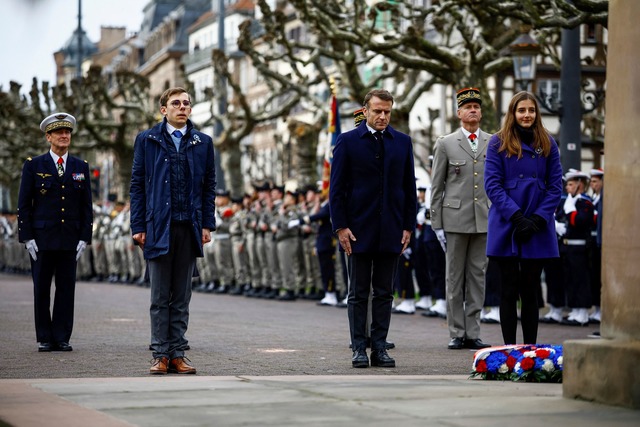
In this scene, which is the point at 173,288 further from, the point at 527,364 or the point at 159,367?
the point at 527,364

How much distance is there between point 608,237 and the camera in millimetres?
8242

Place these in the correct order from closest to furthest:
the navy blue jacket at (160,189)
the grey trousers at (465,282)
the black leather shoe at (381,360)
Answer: the navy blue jacket at (160,189) < the black leather shoe at (381,360) < the grey trousers at (465,282)

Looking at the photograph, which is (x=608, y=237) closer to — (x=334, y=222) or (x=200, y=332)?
(x=334, y=222)

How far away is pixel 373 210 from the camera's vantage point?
37.2ft

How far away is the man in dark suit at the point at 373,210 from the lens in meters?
11.3

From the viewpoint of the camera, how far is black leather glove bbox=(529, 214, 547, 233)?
11102mm

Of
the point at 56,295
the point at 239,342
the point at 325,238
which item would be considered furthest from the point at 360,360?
the point at 325,238

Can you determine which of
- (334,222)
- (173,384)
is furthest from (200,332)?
(173,384)

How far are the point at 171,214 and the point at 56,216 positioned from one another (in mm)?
3328

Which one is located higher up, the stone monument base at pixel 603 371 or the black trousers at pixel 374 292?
the black trousers at pixel 374 292

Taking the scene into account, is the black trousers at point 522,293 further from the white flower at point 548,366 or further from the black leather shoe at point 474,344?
the black leather shoe at point 474,344

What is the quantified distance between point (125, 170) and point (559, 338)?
47.1 metres

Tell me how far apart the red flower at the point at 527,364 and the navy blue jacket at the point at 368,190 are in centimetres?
199

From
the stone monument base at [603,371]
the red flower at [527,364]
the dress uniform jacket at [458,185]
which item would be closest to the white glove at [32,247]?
the dress uniform jacket at [458,185]
